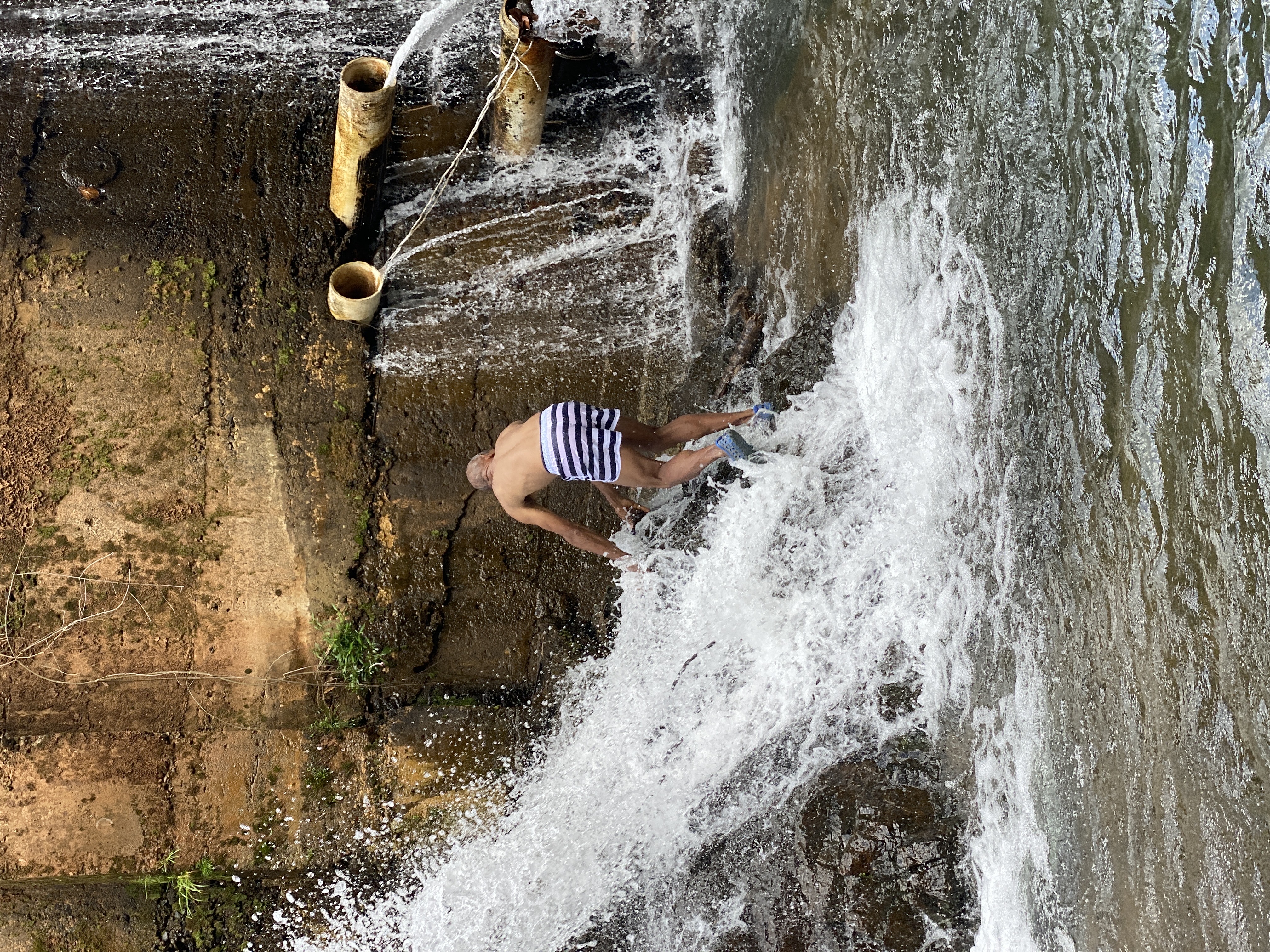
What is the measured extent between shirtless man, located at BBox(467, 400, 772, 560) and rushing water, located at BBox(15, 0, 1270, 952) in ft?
1.35

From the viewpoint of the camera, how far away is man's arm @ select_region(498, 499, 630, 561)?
4.04m

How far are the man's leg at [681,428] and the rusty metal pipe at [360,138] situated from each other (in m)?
2.07

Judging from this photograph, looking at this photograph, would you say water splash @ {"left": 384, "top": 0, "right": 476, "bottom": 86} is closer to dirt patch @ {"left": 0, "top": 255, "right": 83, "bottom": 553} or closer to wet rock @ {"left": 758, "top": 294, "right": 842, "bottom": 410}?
dirt patch @ {"left": 0, "top": 255, "right": 83, "bottom": 553}

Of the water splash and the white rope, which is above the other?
the water splash

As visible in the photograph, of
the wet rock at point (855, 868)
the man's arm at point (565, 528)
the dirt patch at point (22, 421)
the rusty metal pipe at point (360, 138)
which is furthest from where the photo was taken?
the rusty metal pipe at point (360, 138)

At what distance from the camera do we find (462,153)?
5.02 m

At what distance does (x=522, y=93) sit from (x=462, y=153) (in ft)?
1.69

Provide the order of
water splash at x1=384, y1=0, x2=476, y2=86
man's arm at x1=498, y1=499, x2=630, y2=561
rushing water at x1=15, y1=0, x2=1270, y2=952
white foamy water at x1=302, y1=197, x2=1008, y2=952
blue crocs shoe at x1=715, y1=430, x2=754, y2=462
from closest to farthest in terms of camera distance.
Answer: rushing water at x1=15, y1=0, x2=1270, y2=952, white foamy water at x1=302, y1=197, x2=1008, y2=952, blue crocs shoe at x1=715, y1=430, x2=754, y2=462, man's arm at x1=498, y1=499, x2=630, y2=561, water splash at x1=384, y1=0, x2=476, y2=86

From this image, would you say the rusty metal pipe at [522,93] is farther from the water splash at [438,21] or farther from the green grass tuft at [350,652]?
the green grass tuft at [350,652]

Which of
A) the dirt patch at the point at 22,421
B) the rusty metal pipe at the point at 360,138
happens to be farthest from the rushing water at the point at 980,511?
the dirt patch at the point at 22,421

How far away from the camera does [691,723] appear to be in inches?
166

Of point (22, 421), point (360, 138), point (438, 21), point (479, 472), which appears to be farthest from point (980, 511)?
point (22, 421)

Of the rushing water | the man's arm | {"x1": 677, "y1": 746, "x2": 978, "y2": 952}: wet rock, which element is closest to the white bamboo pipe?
the rushing water

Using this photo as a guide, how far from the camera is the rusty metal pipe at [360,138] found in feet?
14.8
